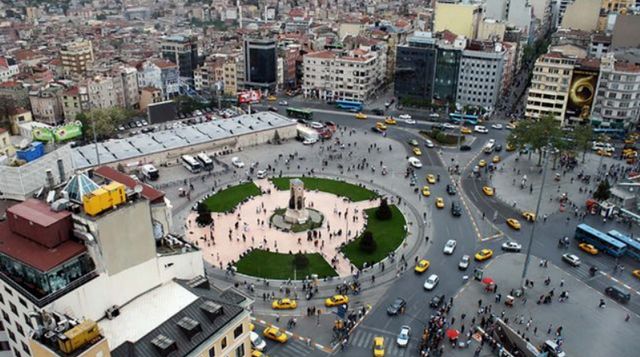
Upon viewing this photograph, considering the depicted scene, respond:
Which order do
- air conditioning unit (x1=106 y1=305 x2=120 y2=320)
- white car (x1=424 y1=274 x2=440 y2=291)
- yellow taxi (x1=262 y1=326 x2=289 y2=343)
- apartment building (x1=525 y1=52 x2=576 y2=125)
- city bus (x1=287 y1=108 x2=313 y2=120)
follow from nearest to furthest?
air conditioning unit (x1=106 y1=305 x2=120 y2=320) < yellow taxi (x1=262 y1=326 x2=289 y2=343) < white car (x1=424 y1=274 x2=440 y2=291) < apartment building (x1=525 y1=52 x2=576 y2=125) < city bus (x1=287 y1=108 x2=313 y2=120)

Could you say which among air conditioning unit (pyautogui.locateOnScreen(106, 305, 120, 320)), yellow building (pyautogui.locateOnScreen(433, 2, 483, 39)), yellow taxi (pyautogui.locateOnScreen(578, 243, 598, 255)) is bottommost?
yellow taxi (pyautogui.locateOnScreen(578, 243, 598, 255))

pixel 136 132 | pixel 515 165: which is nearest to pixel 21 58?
pixel 136 132

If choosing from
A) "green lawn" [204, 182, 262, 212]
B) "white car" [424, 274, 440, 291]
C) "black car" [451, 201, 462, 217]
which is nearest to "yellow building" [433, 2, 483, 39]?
"black car" [451, 201, 462, 217]

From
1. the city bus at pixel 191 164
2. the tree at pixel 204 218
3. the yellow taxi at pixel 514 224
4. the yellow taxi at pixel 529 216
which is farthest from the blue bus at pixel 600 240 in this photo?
the city bus at pixel 191 164

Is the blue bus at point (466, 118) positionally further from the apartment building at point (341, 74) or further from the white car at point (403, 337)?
the white car at point (403, 337)

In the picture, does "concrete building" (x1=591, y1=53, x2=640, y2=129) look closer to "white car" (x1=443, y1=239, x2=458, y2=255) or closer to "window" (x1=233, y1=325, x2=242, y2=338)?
"white car" (x1=443, y1=239, x2=458, y2=255)

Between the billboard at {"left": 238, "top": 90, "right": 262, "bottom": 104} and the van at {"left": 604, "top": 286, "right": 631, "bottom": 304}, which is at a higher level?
the billboard at {"left": 238, "top": 90, "right": 262, "bottom": 104}

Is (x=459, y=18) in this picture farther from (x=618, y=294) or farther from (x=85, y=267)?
(x=85, y=267)
